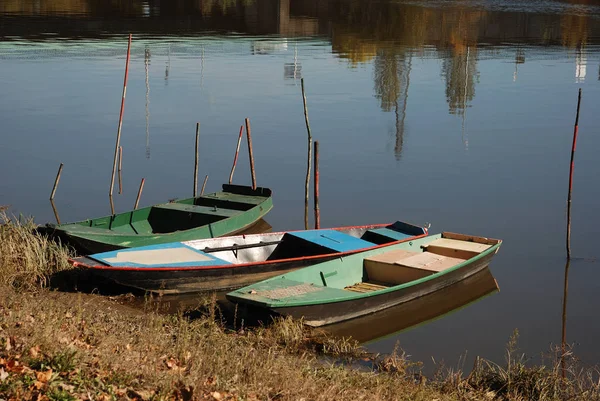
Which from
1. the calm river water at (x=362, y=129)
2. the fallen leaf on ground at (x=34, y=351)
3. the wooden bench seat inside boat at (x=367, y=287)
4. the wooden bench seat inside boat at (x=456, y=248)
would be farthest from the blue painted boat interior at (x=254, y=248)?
the fallen leaf on ground at (x=34, y=351)

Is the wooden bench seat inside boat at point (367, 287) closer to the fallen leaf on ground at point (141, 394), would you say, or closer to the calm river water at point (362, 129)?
the calm river water at point (362, 129)

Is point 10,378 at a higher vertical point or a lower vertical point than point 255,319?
higher

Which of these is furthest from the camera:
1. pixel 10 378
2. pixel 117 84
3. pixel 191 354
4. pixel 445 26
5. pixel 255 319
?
pixel 445 26

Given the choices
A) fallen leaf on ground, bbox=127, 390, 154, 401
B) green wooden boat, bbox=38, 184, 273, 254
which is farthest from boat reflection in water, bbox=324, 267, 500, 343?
fallen leaf on ground, bbox=127, 390, 154, 401

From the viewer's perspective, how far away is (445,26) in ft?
209

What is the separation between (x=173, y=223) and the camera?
781 inches

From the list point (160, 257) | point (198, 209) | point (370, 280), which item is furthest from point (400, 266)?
point (198, 209)

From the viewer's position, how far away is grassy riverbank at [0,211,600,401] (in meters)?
8.82

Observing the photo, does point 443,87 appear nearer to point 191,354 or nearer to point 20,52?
point 20,52

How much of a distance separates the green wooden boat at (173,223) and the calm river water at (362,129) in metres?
1.32

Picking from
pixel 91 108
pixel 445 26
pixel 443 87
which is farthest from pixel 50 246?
pixel 445 26

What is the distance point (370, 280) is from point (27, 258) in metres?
6.38

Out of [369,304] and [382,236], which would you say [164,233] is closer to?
[382,236]

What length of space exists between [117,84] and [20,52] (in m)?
13.1
